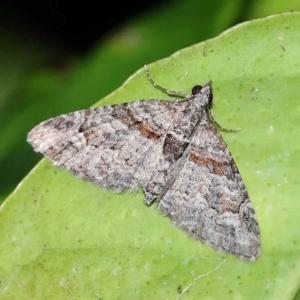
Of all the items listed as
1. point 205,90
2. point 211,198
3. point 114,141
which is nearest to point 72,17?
point 114,141

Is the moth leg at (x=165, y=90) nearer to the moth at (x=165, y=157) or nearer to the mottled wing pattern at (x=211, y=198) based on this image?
the moth at (x=165, y=157)

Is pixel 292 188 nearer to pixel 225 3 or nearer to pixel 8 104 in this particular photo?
pixel 225 3

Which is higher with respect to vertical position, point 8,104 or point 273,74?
point 8,104

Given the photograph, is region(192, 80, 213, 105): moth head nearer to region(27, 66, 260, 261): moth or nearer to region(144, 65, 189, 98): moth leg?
region(27, 66, 260, 261): moth

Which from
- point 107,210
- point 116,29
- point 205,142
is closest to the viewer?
point 107,210

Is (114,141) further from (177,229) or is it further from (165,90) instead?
(177,229)

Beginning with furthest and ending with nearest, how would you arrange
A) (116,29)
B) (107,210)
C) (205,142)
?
(116,29) → (205,142) → (107,210)

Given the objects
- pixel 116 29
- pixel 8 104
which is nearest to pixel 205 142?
pixel 116 29

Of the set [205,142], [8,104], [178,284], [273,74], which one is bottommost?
[178,284]

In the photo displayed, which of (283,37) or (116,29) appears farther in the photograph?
(116,29)
